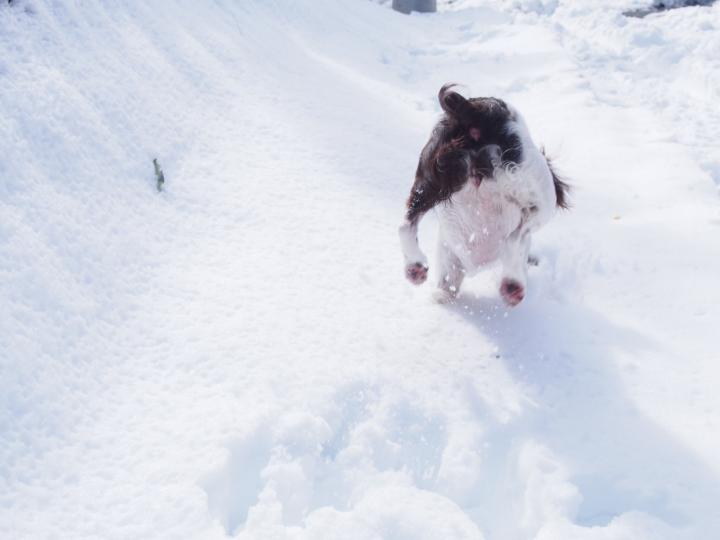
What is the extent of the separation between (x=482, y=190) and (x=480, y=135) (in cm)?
22

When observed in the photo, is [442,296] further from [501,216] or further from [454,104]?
[454,104]

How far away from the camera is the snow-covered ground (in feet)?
5.85

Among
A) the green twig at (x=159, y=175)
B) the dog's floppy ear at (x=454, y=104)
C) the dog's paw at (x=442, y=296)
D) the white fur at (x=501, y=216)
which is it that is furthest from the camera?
the green twig at (x=159, y=175)

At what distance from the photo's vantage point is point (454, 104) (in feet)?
7.26

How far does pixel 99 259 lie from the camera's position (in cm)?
245

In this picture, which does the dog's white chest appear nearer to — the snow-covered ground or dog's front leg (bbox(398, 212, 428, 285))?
dog's front leg (bbox(398, 212, 428, 285))

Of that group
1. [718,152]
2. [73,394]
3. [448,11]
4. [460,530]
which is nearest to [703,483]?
[460,530]

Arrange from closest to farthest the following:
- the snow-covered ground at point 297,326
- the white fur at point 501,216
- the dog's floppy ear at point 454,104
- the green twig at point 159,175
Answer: the snow-covered ground at point 297,326 → the dog's floppy ear at point 454,104 → the white fur at point 501,216 → the green twig at point 159,175

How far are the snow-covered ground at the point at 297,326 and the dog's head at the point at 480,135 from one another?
717mm

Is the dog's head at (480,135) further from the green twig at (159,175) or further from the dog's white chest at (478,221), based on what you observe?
the green twig at (159,175)

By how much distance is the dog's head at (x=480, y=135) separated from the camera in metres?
2.24

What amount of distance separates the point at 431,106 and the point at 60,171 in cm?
308

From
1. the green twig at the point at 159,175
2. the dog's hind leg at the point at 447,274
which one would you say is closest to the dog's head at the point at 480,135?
the dog's hind leg at the point at 447,274

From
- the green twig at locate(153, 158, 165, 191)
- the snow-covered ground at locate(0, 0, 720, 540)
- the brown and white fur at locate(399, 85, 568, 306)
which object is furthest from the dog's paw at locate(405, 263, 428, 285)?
the green twig at locate(153, 158, 165, 191)
